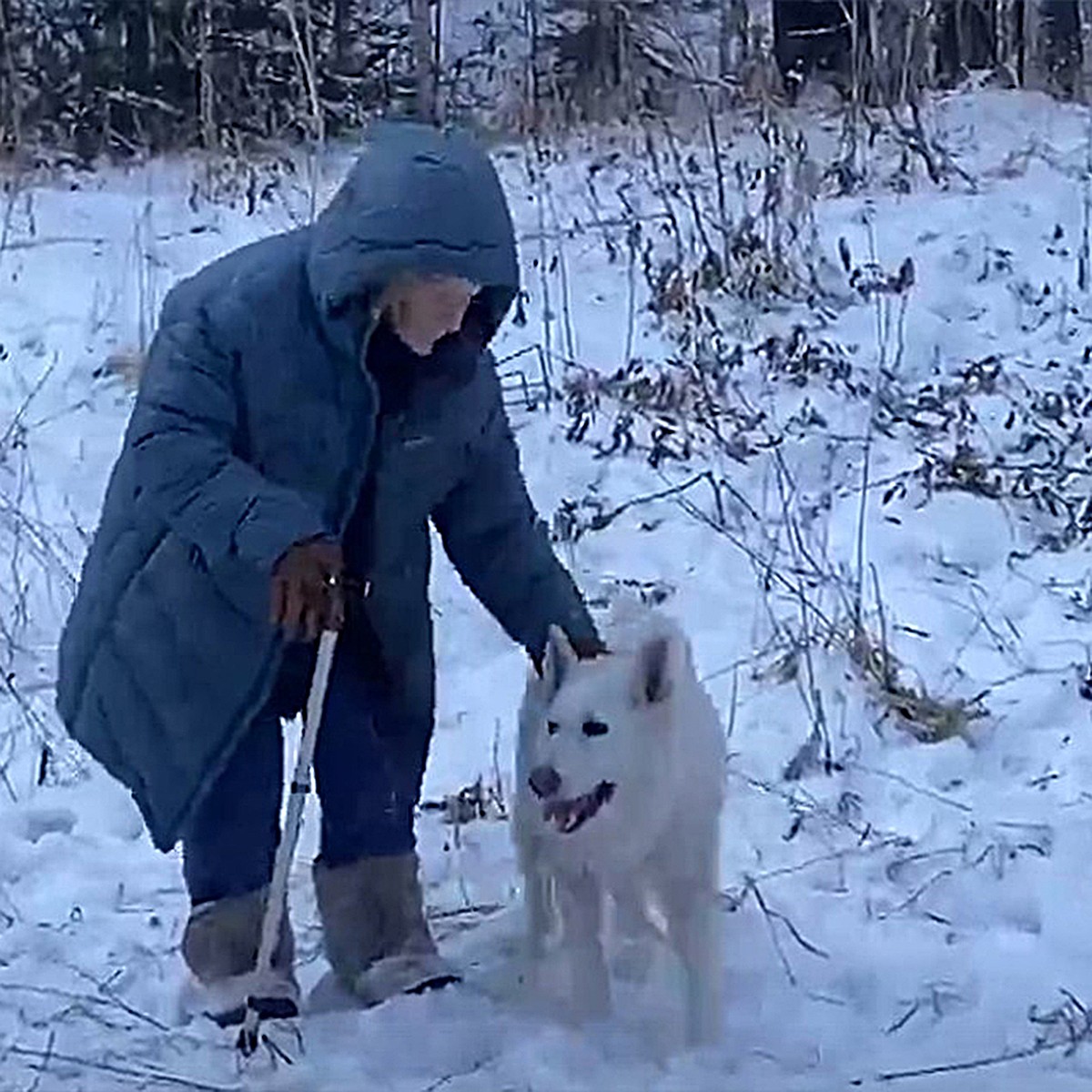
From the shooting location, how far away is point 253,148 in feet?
32.0

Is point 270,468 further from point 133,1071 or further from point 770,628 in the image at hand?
point 770,628

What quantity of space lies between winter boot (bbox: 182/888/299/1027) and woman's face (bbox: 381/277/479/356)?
911mm

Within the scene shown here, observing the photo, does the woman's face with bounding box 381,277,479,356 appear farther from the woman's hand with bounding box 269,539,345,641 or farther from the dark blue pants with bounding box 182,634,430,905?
the dark blue pants with bounding box 182,634,430,905

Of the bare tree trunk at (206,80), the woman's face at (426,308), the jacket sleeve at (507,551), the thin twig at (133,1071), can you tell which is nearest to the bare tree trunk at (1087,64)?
the bare tree trunk at (206,80)

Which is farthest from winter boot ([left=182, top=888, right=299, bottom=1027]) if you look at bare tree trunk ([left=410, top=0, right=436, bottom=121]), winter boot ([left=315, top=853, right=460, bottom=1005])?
bare tree trunk ([left=410, top=0, right=436, bottom=121])

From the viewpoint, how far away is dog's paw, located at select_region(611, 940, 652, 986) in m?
4.07

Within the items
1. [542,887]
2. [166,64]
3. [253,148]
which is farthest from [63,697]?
[166,64]

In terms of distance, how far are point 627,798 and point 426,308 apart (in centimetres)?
77

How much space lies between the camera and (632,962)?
4125 mm

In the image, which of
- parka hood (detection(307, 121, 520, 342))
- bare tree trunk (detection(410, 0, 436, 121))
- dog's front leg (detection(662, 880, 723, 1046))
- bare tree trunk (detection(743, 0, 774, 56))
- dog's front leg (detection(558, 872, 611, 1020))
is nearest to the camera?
parka hood (detection(307, 121, 520, 342))

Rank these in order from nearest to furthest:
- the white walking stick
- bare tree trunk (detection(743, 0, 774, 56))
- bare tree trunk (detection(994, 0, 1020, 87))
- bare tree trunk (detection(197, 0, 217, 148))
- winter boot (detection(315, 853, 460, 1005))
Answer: the white walking stick → winter boot (detection(315, 853, 460, 1005)) → bare tree trunk (detection(197, 0, 217, 148)) → bare tree trunk (detection(994, 0, 1020, 87)) → bare tree trunk (detection(743, 0, 774, 56))

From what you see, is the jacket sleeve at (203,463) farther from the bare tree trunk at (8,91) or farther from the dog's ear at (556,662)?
the bare tree trunk at (8,91)

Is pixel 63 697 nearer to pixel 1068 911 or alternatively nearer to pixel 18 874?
pixel 18 874

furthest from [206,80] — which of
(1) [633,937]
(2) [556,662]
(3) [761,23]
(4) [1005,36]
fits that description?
(2) [556,662]
